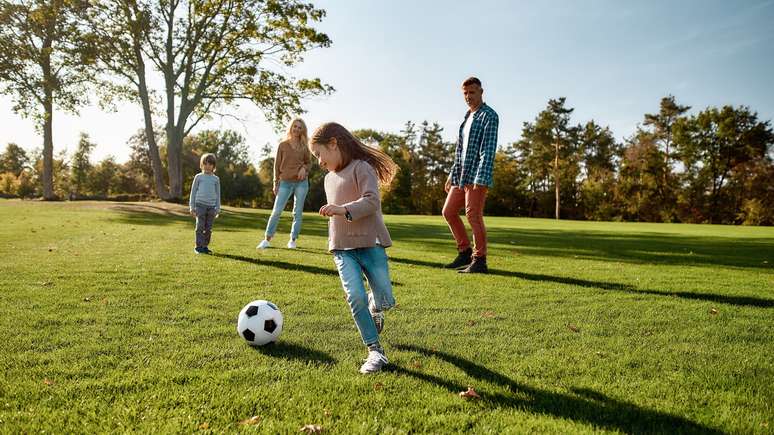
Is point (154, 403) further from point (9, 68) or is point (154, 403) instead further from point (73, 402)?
point (9, 68)

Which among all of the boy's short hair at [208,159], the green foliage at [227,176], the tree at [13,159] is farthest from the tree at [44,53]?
the tree at [13,159]

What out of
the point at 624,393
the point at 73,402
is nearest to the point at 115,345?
the point at 73,402

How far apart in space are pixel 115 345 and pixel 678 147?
197ft

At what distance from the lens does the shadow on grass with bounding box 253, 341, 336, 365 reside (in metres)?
3.33

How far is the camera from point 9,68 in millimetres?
23250

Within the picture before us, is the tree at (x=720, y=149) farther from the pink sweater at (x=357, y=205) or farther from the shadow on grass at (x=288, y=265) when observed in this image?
the pink sweater at (x=357, y=205)

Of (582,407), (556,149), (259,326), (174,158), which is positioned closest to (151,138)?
(174,158)

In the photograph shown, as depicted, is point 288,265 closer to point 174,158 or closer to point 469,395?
point 469,395

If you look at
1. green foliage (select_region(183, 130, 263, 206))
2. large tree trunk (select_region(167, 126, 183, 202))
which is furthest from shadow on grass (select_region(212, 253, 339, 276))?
green foliage (select_region(183, 130, 263, 206))

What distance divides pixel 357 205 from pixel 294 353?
1224 millimetres

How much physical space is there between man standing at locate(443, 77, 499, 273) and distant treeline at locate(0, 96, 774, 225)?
30398mm

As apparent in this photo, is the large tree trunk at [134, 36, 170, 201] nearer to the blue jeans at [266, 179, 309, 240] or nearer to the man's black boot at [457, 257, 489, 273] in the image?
the blue jeans at [266, 179, 309, 240]

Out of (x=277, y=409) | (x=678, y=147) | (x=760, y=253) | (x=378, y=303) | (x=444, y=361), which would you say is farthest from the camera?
(x=678, y=147)

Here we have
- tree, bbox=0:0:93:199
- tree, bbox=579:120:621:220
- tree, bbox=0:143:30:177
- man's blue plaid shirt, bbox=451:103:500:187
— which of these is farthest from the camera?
tree, bbox=0:143:30:177
